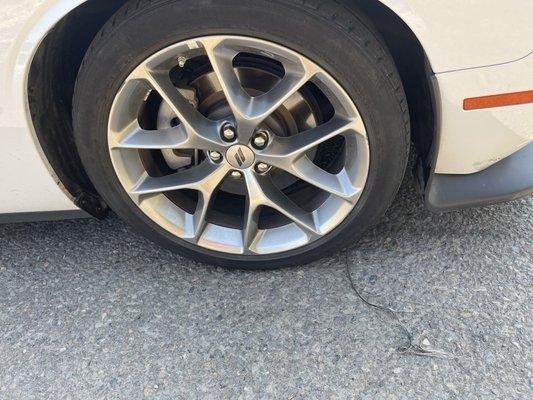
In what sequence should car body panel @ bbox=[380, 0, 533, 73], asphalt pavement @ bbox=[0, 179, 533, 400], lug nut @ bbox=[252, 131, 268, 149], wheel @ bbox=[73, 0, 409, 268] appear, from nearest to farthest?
car body panel @ bbox=[380, 0, 533, 73], wheel @ bbox=[73, 0, 409, 268], asphalt pavement @ bbox=[0, 179, 533, 400], lug nut @ bbox=[252, 131, 268, 149]

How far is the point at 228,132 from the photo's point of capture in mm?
1772

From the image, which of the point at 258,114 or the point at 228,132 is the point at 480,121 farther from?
the point at 228,132

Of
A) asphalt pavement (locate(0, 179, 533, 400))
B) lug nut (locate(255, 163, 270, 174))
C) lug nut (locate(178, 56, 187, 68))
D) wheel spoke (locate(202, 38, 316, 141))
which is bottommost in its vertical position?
asphalt pavement (locate(0, 179, 533, 400))

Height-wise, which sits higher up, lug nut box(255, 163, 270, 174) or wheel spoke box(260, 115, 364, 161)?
wheel spoke box(260, 115, 364, 161)

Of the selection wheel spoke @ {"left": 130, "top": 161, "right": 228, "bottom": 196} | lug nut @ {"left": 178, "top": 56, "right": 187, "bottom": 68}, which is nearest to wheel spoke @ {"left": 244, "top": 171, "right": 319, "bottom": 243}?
wheel spoke @ {"left": 130, "top": 161, "right": 228, "bottom": 196}

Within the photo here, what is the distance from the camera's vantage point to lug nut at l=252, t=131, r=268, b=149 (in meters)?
1.78

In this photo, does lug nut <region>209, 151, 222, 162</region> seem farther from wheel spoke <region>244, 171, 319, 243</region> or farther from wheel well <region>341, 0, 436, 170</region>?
wheel well <region>341, 0, 436, 170</region>

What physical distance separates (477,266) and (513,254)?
5.9 inches

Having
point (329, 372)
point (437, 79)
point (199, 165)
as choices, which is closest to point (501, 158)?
point (437, 79)

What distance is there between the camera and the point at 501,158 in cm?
174

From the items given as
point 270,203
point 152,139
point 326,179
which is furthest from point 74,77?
point 326,179

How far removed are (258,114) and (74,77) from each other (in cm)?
69

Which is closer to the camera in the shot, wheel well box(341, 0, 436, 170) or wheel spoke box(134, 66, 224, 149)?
wheel well box(341, 0, 436, 170)

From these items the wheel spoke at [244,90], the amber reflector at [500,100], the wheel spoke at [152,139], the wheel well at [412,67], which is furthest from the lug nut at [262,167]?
the amber reflector at [500,100]
